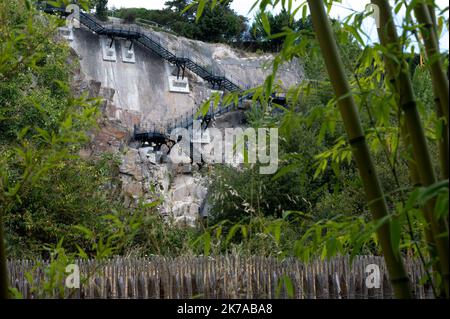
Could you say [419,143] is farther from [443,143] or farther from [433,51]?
[433,51]

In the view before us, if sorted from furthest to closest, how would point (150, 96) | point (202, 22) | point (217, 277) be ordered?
point (202, 22) → point (150, 96) → point (217, 277)

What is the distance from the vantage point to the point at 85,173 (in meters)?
9.71

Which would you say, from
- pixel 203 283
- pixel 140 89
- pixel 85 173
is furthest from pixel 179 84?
pixel 203 283

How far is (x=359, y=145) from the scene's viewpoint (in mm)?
1354

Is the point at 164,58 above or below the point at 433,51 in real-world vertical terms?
above

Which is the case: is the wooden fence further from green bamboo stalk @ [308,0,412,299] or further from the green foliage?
the green foliage

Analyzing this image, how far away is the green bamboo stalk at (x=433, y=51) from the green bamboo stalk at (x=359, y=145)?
17 cm

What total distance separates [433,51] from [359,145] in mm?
265

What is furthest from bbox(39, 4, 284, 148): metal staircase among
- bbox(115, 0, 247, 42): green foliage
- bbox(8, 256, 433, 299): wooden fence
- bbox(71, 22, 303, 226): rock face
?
bbox(8, 256, 433, 299): wooden fence

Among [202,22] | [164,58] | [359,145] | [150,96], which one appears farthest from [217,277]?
[202,22]

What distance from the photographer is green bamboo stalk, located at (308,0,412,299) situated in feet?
4.31

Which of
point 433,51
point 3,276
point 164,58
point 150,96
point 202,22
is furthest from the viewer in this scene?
point 202,22

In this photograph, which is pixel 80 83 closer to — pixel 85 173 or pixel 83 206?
pixel 85 173

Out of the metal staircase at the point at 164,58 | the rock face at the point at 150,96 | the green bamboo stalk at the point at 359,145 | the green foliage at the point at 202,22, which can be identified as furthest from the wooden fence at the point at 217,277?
the green foliage at the point at 202,22
